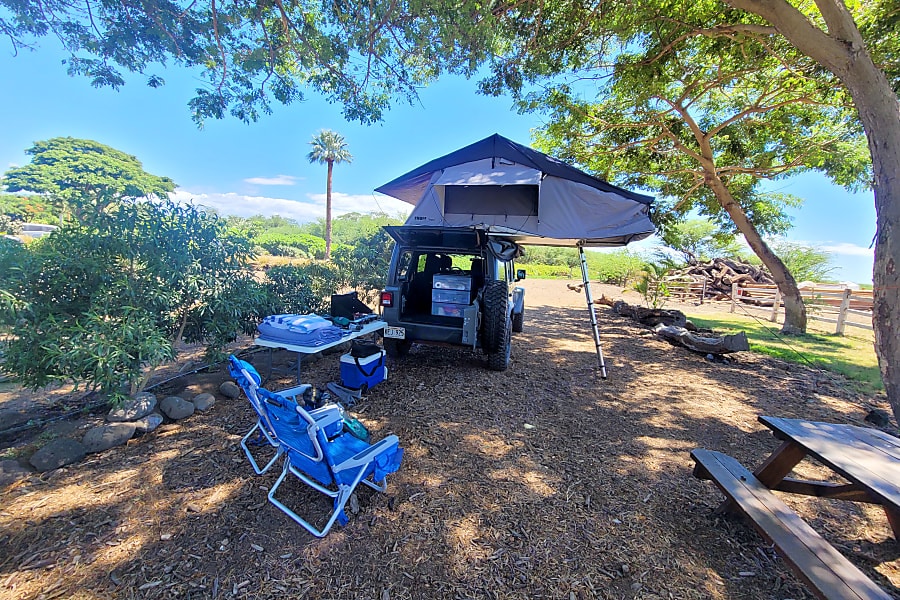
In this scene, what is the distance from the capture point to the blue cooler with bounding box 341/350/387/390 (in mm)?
3834

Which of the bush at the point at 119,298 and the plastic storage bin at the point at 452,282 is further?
the plastic storage bin at the point at 452,282

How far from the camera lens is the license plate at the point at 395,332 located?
456 cm

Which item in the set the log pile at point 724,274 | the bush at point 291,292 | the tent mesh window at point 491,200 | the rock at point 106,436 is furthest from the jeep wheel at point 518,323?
the log pile at point 724,274

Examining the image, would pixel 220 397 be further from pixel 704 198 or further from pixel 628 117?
pixel 704 198

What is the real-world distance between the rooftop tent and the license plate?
5.29 ft

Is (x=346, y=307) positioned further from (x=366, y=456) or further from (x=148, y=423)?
(x=366, y=456)

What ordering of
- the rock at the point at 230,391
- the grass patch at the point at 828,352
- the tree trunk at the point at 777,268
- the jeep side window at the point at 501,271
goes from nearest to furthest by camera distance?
1. the rock at the point at 230,391
2. the jeep side window at the point at 501,271
3. the grass patch at the point at 828,352
4. the tree trunk at the point at 777,268

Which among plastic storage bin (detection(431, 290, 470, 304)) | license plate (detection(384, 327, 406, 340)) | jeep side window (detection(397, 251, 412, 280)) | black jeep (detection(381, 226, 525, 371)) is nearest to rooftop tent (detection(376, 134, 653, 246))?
black jeep (detection(381, 226, 525, 371))

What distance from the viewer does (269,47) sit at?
5.35 metres

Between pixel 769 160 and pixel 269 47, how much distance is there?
1201cm

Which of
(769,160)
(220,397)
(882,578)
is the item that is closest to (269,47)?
(220,397)

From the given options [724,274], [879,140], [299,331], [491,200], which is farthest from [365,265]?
[724,274]

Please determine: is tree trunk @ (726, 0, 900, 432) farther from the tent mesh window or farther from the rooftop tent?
the tent mesh window

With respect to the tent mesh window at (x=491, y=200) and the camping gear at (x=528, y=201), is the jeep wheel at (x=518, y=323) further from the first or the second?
the tent mesh window at (x=491, y=200)
